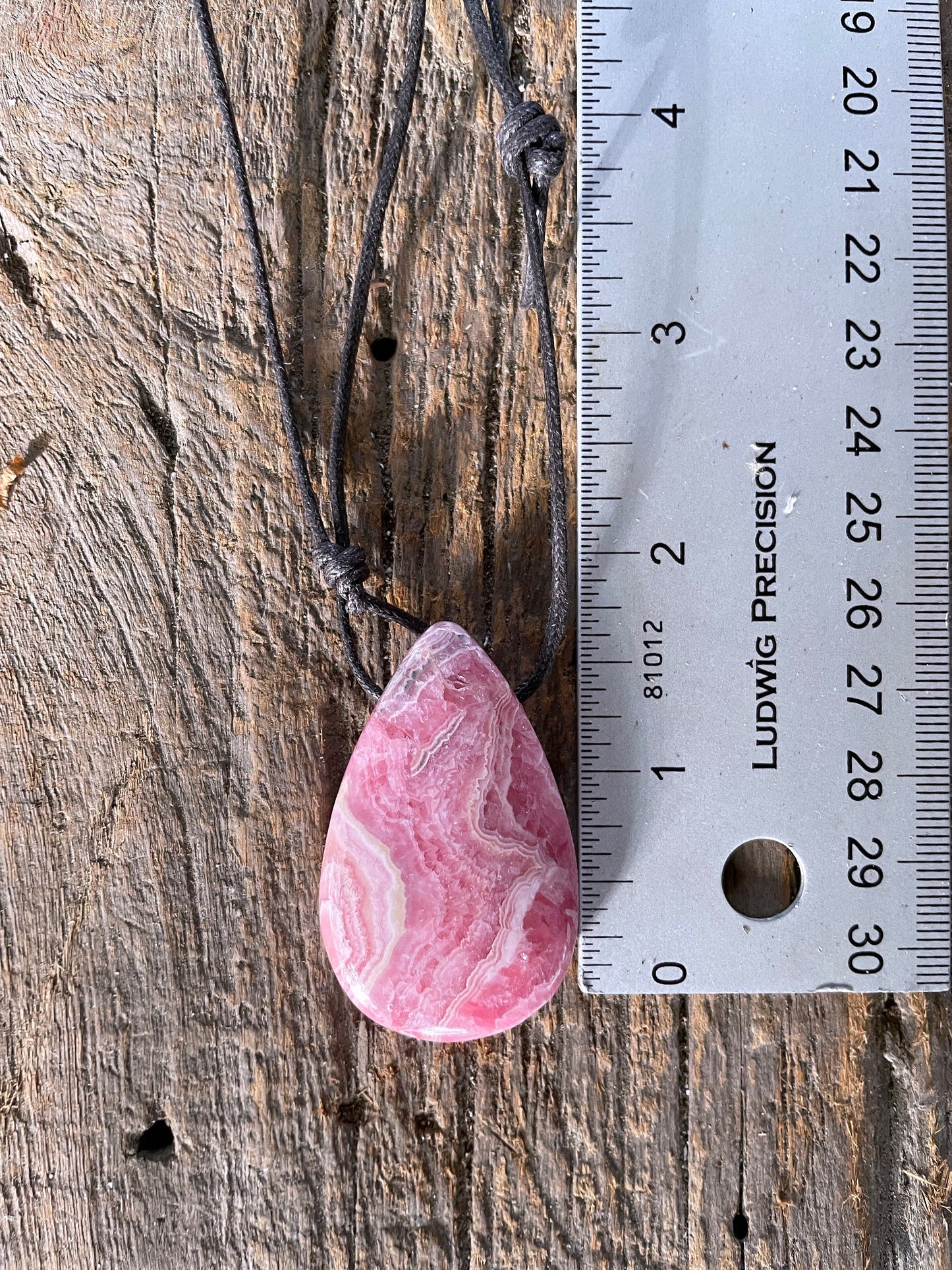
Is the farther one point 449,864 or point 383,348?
point 383,348

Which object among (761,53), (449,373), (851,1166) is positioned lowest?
(851,1166)

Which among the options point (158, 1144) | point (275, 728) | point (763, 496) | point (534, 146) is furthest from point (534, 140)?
point (158, 1144)

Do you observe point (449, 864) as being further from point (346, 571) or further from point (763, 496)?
point (763, 496)

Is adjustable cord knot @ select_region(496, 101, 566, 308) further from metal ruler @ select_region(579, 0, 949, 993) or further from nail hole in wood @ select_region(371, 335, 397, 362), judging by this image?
nail hole in wood @ select_region(371, 335, 397, 362)

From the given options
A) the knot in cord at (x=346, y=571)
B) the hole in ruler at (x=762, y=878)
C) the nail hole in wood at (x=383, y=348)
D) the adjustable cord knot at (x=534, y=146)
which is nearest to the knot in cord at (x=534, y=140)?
the adjustable cord knot at (x=534, y=146)

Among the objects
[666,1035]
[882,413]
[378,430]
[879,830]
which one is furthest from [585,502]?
[666,1035]

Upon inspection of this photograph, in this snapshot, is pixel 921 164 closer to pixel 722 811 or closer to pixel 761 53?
pixel 761 53
